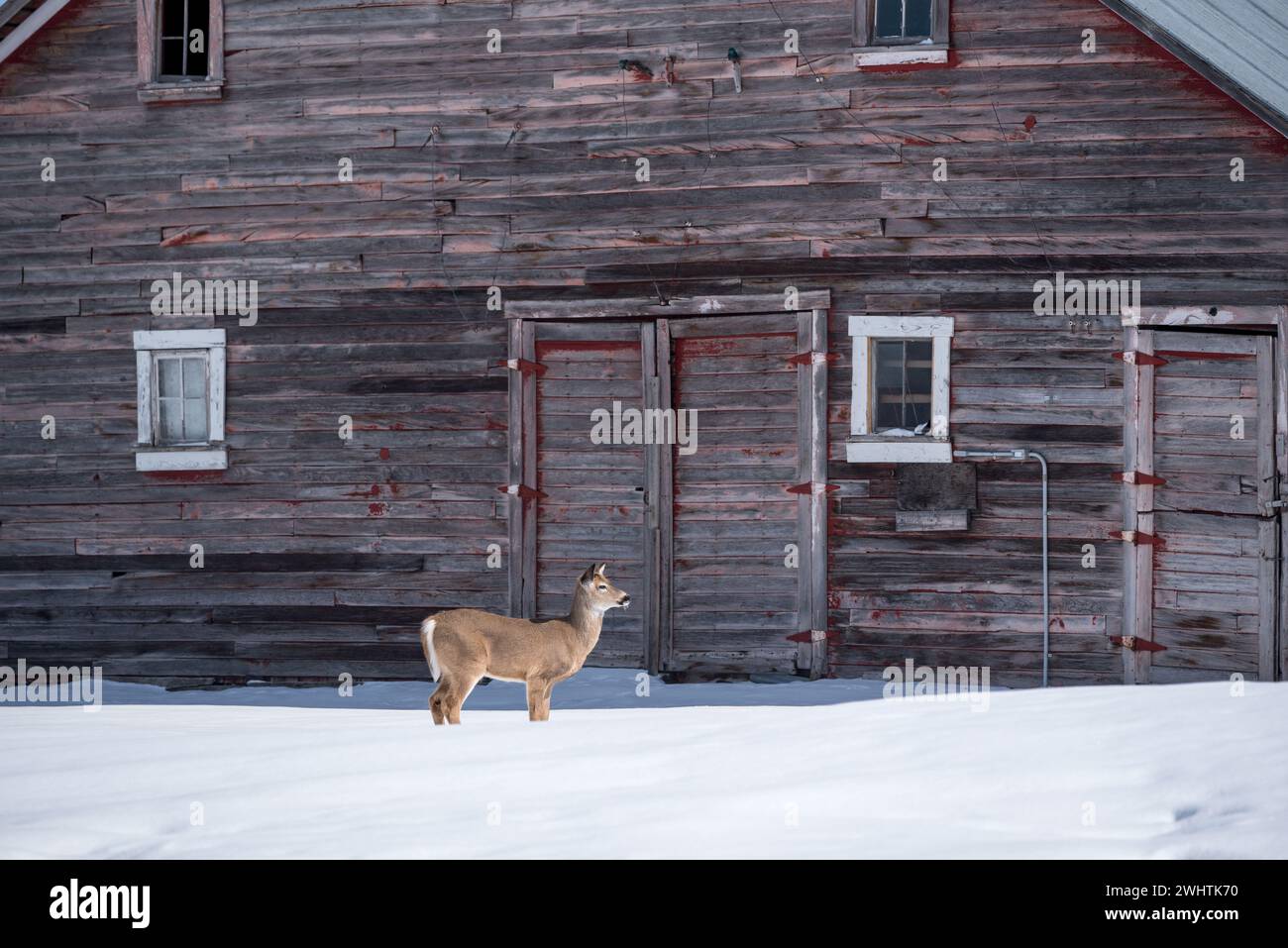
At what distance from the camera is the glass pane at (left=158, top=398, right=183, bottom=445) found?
1302cm

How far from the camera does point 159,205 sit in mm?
12953

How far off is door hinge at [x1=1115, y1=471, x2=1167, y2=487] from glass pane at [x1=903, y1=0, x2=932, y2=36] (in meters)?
3.76

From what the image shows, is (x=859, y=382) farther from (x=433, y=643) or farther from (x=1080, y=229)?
(x=433, y=643)

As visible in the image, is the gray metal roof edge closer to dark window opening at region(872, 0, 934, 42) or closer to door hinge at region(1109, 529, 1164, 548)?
dark window opening at region(872, 0, 934, 42)

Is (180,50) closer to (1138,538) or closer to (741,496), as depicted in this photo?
(741,496)

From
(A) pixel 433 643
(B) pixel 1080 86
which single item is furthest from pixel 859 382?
(A) pixel 433 643

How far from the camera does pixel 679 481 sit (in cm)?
1227

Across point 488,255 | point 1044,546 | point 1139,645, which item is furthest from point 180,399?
point 1139,645

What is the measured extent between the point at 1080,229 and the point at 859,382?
6.61 feet

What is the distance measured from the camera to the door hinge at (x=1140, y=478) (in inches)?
451

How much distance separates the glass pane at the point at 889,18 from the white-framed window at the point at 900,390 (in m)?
2.27

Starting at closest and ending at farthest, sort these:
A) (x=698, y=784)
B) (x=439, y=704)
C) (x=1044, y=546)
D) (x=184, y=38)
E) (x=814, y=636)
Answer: (x=698, y=784), (x=439, y=704), (x=1044, y=546), (x=814, y=636), (x=184, y=38)

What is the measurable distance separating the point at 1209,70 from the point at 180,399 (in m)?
8.56

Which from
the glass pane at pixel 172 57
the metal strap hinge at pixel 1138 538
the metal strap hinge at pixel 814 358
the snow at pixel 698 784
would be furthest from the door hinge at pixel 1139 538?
the glass pane at pixel 172 57
